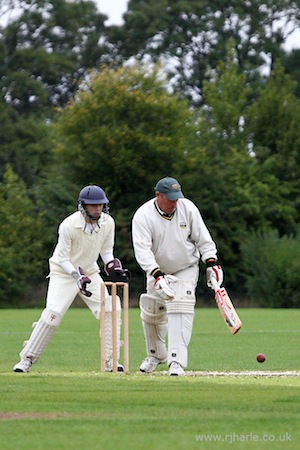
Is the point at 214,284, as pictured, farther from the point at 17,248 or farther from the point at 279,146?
the point at 279,146

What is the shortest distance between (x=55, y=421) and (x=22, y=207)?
36.9m

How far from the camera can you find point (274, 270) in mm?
41500

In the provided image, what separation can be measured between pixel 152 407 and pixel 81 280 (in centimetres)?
349

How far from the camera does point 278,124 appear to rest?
51.5 meters

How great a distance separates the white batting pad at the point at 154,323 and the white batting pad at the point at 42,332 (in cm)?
90

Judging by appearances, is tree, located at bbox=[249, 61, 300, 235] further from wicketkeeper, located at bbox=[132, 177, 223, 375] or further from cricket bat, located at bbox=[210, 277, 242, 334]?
cricket bat, located at bbox=[210, 277, 242, 334]

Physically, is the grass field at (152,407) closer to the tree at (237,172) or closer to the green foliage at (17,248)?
the green foliage at (17,248)

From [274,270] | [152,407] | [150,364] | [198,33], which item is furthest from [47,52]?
[152,407]

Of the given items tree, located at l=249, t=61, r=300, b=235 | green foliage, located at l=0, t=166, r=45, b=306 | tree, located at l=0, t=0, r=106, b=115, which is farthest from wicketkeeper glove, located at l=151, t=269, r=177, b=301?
tree, located at l=0, t=0, r=106, b=115

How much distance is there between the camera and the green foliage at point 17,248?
4331 cm

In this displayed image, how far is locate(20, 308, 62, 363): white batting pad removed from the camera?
1257 cm

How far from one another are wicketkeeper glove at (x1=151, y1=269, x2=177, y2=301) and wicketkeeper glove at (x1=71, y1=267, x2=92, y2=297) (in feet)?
2.28

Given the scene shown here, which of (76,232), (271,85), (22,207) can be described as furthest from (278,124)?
(76,232)

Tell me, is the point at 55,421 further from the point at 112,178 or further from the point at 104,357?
the point at 112,178
